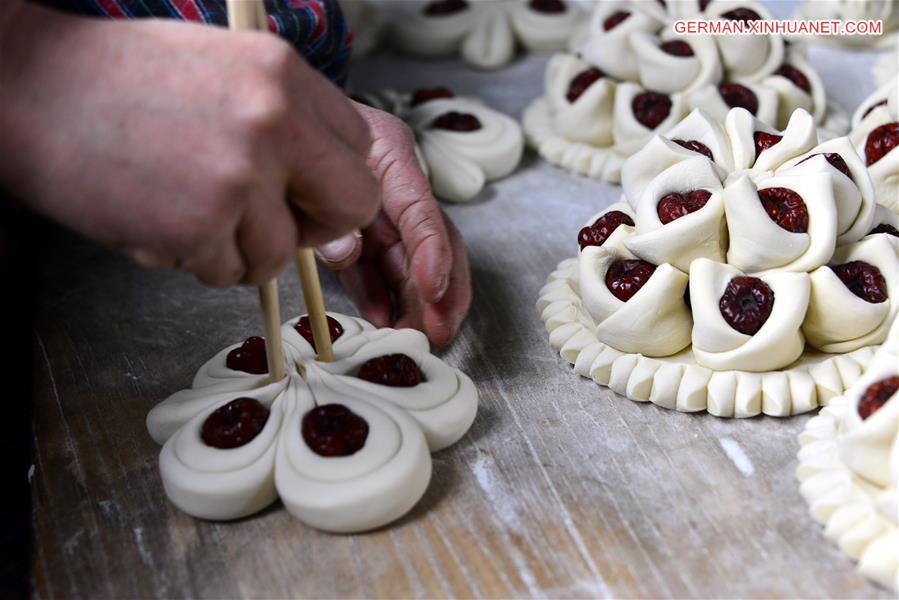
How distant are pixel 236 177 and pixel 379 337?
2.12 ft

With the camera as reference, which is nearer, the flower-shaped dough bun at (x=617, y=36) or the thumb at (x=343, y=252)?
the thumb at (x=343, y=252)

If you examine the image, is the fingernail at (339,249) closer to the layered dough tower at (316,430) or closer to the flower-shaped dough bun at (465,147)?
the layered dough tower at (316,430)

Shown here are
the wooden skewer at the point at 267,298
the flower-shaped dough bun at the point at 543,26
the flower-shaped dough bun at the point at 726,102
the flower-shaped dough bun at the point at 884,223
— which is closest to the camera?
the wooden skewer at the point at 267,298

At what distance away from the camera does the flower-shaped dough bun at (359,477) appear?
1423 millimetres

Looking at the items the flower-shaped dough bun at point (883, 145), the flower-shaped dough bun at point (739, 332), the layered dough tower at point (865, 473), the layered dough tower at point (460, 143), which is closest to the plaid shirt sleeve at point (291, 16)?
the layered dough tower at point (460, 143)

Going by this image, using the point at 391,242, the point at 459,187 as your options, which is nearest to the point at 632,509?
the point at 391,242

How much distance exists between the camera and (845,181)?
1640mm

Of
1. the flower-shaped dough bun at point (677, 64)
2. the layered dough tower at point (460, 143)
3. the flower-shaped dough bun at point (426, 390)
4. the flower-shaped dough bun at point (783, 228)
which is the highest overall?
the flower-shaped dough bun at point (783, 228)

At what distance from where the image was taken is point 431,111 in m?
2.55

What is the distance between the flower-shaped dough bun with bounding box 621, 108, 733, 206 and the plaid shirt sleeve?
0.82 meters

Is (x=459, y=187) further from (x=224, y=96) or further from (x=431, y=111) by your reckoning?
(x=224, y=96)

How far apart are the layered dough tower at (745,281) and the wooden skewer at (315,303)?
45cm

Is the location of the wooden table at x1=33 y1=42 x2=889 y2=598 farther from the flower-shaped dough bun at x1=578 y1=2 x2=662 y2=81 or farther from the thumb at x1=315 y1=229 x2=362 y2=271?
the flower-shaped dough bun at x1=578 y1=2 x2=662 y2=81

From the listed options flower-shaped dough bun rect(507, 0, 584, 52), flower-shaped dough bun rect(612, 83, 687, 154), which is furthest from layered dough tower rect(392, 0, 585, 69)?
flower-shaped dough bun rect(612, 83, 687, 154)
